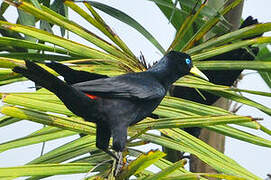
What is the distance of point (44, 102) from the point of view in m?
2.04

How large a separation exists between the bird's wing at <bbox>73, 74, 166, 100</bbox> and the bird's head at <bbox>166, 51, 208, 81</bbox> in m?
0.19

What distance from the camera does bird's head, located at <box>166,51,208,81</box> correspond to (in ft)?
8.39

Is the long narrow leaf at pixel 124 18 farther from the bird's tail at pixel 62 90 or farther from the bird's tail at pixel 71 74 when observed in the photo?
the bird's tail at pixel 62 90

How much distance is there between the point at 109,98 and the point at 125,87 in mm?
90

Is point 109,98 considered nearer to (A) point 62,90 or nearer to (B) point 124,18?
(A) point 62,90

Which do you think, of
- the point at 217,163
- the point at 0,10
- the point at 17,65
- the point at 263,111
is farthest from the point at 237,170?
the point at 0,10

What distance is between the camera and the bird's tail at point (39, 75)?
1.97 m

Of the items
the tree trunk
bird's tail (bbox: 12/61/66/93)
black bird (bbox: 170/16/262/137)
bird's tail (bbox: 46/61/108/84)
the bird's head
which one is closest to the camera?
bird's tail (bbox: 12/61/66/93)

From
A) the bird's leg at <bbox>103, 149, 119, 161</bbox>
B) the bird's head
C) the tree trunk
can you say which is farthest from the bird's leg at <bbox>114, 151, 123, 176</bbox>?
the tree trunk

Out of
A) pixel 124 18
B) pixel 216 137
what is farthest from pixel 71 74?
pixel 216 137

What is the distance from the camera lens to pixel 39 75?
2000 mm

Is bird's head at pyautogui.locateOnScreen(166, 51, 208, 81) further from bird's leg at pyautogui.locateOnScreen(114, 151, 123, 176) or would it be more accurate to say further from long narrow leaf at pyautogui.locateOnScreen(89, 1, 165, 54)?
bird's leg at pyautogui.locateOnScreen(114, 151, 123, 176)

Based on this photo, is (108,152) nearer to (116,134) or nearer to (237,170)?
(116,134)

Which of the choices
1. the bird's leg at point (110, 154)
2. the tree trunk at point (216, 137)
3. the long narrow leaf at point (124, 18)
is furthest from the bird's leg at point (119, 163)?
the tree trunk at point (216, 137)
